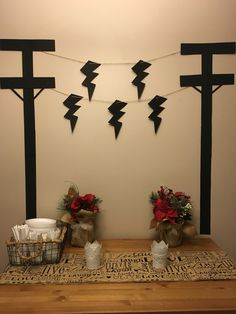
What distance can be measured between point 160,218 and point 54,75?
98cm

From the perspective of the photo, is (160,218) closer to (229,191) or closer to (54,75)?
(229,191)

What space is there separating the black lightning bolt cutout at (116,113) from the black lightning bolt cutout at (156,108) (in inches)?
6.2

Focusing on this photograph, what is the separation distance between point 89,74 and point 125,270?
105cm

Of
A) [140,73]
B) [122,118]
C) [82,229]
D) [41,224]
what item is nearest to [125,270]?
[82,229]

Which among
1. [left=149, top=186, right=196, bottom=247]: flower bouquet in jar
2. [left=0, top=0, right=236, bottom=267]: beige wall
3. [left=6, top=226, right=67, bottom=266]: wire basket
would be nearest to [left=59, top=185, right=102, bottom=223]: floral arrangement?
[left=0, top=0, right=236, bottom=267]: beige wall

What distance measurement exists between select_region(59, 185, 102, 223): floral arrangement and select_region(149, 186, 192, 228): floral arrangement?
32cm

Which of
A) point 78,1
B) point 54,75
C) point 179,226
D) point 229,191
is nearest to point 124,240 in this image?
point 179,226

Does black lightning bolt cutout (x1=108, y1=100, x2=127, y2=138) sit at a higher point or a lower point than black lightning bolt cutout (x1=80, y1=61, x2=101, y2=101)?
lower

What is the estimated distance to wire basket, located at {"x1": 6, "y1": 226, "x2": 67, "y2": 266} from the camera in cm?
140

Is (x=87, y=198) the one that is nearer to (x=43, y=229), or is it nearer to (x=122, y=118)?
(x=43, y=229)

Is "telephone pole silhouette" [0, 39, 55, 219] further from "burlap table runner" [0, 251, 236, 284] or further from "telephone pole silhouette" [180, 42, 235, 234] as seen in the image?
"telephone pole silhouette" [180, 42, 235, 234]

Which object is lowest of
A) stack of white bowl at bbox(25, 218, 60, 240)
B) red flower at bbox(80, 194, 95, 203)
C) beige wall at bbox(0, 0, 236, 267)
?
stack of white bowl at bbox(25, 218, 60, 240)

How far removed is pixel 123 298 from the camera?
3.72ft

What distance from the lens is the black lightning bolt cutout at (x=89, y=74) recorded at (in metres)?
1.77
